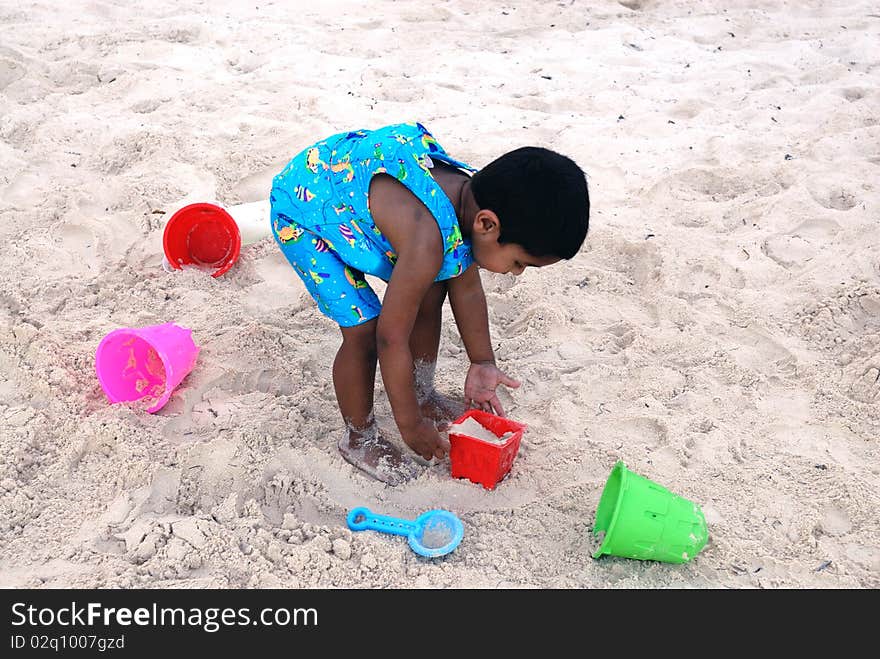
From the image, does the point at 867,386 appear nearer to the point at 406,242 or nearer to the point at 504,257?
the point at 504,257

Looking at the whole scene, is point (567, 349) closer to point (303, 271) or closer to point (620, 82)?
point (303, 271)

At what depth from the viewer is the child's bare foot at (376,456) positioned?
2197mm

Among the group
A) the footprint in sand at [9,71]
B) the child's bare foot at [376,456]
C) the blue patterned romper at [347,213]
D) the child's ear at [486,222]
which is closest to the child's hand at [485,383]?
the child's bare foot at [376,456]

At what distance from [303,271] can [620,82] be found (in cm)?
278

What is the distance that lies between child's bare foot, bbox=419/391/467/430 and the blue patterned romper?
1.41 ft

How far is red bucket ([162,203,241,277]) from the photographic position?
9.57 feet

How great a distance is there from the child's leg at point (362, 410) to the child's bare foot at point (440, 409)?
0.20 m

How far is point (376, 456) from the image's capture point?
7.29 feet

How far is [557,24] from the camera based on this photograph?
17.0ft

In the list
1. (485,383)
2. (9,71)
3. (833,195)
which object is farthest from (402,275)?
(9,71)

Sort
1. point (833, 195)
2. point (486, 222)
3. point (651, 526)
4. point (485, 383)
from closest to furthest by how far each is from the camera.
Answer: point (651, 526)
point (486, 222)
point (485, 383)
point (833, 195)

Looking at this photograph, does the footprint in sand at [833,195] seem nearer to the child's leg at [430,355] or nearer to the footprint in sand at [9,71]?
the child's leg at [430,355]

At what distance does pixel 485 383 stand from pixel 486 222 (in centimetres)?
59
